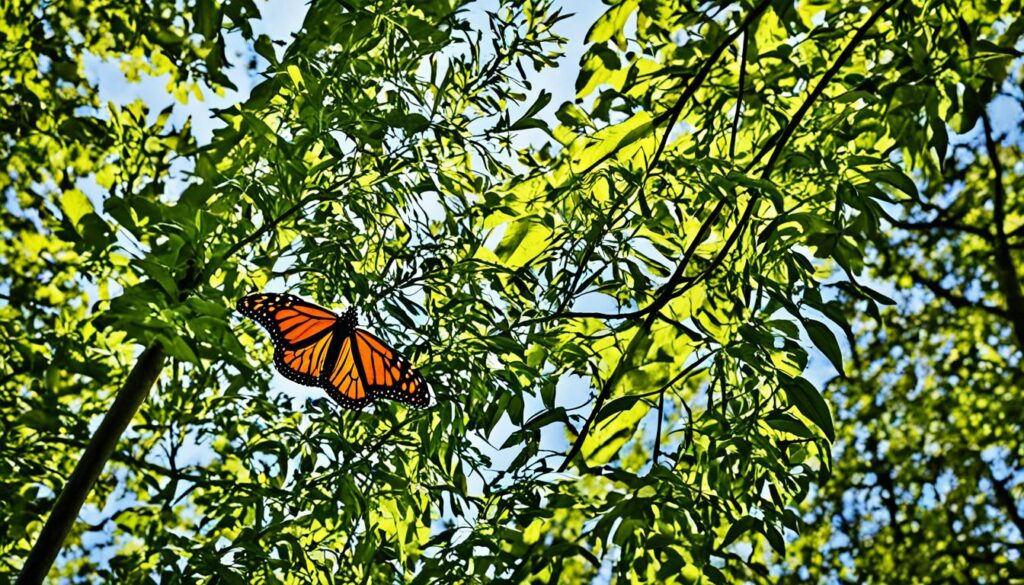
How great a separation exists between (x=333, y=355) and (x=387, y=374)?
0.72ft

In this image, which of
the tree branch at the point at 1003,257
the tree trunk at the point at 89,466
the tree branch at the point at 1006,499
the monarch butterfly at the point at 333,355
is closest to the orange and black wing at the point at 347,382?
the monarch butterfly at the point at 333,355

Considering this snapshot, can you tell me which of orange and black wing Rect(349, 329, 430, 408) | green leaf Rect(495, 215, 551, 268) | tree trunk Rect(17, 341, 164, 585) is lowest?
tree trunk Rect(17, 341, 164, 585)

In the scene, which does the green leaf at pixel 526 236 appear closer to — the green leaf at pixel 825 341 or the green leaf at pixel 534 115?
the green leaf at pixel 534 115

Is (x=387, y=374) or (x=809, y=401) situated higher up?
(x=387, y=374)

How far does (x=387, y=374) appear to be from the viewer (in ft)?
7.81

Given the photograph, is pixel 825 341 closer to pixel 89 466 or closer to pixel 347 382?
pixel 347 382

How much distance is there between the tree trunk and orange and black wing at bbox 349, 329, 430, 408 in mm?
563

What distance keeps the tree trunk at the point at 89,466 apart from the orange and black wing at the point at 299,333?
0.31 metres

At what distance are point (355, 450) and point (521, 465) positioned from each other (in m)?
0.50

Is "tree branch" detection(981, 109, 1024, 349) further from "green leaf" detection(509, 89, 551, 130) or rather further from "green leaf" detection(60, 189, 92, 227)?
"green leaf" detection(60, 189, 92, 227)

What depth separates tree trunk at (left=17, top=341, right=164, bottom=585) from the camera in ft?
7.98

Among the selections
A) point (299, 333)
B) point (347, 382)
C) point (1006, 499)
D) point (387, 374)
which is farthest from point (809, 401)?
point (1006, 499)

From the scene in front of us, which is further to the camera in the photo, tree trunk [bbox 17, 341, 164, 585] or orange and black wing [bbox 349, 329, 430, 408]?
tree trunk [bbox 17, 341, 164, 585]

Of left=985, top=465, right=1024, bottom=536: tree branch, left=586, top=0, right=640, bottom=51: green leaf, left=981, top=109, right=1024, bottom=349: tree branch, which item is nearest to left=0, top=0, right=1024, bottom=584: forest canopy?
left=586, top=0, right=640, bottom=51: green leaf
